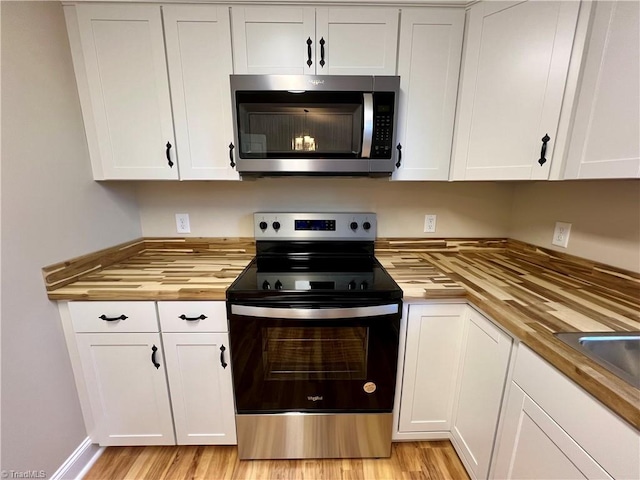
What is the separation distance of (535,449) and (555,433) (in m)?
0.14

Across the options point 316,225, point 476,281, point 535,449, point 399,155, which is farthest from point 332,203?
point 535,449

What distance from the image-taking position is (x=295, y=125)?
4.02 ft

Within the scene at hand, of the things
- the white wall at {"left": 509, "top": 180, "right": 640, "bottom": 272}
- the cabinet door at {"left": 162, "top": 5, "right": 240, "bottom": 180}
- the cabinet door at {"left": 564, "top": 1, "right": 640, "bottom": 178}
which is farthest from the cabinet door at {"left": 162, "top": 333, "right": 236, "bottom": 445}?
the white wall at {"left": 509, "top": 180, "right": 640, "bottom": 272}

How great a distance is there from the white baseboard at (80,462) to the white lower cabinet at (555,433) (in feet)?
6.14

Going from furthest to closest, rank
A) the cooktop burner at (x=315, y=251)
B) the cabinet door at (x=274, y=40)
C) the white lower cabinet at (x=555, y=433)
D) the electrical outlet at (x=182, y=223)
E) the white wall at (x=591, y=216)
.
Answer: the electrical outlet at (x=182, y=223) < the cooktop burner at (x=315, y=251) < the cabinet door at (x=274, y=40) < the white wall at (x=591, y=216) < the white lower cabinet at (x=555, y=433)

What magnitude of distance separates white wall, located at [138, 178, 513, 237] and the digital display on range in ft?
0.40

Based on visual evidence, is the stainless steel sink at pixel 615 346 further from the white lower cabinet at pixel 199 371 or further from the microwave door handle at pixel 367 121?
the white lower cabinet at pixel 199 371

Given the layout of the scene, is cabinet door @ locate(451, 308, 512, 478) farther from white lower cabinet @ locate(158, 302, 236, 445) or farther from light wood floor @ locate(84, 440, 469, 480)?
white lower cabinet @ locate(158, 302, 236, 445)

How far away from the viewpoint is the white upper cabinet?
1.20 meters

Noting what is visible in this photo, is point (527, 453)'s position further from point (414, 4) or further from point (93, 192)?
point (93, 192)

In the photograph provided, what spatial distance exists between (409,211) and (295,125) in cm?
94

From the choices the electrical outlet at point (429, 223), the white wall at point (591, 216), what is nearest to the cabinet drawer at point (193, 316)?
the electrical outlet at point (429, 223)

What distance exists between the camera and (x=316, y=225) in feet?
5.36

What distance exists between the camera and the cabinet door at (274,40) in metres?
1.20
